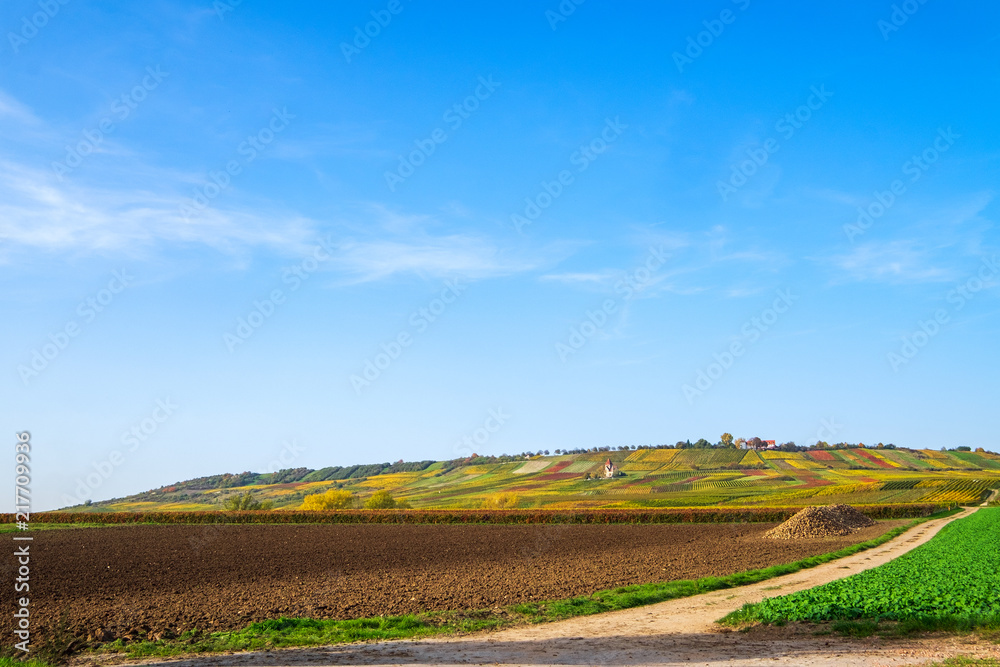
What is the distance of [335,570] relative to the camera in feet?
103

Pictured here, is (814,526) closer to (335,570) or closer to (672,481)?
(335,570)

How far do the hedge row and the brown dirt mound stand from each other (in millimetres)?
18116

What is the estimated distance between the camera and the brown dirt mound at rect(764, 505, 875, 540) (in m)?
47.6

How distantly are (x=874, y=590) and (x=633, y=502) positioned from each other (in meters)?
91.0

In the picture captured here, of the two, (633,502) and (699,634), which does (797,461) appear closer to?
(633,502)

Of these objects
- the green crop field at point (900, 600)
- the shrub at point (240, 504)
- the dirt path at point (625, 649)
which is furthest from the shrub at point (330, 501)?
the dirt path at point (625, 649)

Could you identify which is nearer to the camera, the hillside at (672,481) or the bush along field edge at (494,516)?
the bush along field edge at (494,516)

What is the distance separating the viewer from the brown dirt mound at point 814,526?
47.6 metres

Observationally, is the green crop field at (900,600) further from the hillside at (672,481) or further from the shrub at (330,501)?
the shrub at (330,501)

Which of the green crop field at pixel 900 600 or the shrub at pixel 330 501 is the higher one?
the green crop field at pixel 900 600

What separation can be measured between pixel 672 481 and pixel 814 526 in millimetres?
87239

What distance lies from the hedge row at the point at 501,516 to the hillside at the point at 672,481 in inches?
819

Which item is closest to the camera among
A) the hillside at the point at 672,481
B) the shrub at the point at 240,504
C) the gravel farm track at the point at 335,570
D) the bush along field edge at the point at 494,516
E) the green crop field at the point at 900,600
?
the green crop field at the point at 900,600

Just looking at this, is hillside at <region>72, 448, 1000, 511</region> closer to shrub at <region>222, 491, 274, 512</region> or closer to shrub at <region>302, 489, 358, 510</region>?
shrub at <region>302, 489, 358, 510</region>
